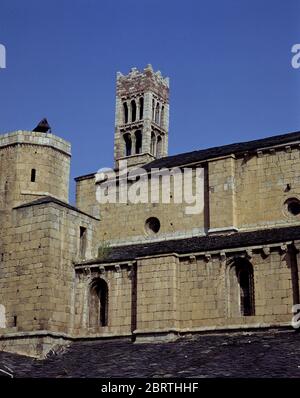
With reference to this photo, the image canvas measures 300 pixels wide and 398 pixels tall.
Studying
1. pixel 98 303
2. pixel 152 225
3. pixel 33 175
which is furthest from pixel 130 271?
pixel 33 175

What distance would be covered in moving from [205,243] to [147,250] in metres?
2.39

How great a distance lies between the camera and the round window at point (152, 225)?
2978 cm

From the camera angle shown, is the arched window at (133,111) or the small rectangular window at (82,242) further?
the arched window at (133,111)

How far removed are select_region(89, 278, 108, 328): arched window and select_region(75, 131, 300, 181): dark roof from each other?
612 cm

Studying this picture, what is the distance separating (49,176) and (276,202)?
9.69 metres

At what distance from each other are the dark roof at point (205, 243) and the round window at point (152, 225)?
1.10 metres

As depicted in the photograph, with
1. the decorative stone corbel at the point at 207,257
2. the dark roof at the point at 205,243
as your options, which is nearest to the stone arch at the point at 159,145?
the dark roof at the point at 205,243

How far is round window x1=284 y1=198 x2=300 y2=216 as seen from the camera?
2667cm

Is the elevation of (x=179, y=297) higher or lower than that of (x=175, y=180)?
lower

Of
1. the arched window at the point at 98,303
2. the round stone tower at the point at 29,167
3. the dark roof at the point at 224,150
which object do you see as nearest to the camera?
the arched window at the point at 98,303

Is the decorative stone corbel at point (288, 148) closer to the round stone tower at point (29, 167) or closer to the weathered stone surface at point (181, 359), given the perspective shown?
the weathered stone surface at point (181, 359)
